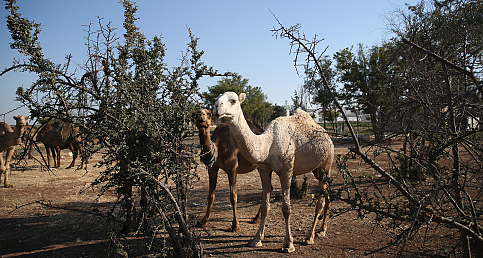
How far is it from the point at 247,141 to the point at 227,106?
2.06ft

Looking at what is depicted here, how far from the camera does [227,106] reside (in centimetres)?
392

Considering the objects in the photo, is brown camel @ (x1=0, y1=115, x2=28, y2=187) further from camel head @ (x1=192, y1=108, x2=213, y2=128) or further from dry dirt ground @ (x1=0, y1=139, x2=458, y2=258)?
camel head @ (x1=192, y1=108, x2=213, y2=128)

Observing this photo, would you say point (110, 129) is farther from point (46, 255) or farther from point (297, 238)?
point (297, 238)

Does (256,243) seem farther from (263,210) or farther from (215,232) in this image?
(215,232)

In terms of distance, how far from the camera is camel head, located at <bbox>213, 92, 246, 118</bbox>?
378 centimetres

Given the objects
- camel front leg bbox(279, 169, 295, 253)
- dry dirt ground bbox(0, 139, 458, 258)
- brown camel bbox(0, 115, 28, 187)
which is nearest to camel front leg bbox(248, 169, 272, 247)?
dry dirt ground bbox(0, 139, 458, 258)

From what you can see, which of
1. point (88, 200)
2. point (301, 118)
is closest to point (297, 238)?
point (301, 118)

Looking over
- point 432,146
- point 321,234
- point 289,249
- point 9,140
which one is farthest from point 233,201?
point 9,140

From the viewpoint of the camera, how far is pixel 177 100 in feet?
13.1

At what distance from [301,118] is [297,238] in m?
2.16

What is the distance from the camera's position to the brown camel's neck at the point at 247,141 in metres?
4.12

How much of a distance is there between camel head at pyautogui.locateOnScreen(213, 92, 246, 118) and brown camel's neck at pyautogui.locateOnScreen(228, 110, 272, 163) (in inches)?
3.5

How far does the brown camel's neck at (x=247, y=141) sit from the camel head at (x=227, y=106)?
0.29ft

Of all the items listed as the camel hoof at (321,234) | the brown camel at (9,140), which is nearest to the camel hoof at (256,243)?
the camel hoof at (321,234)
